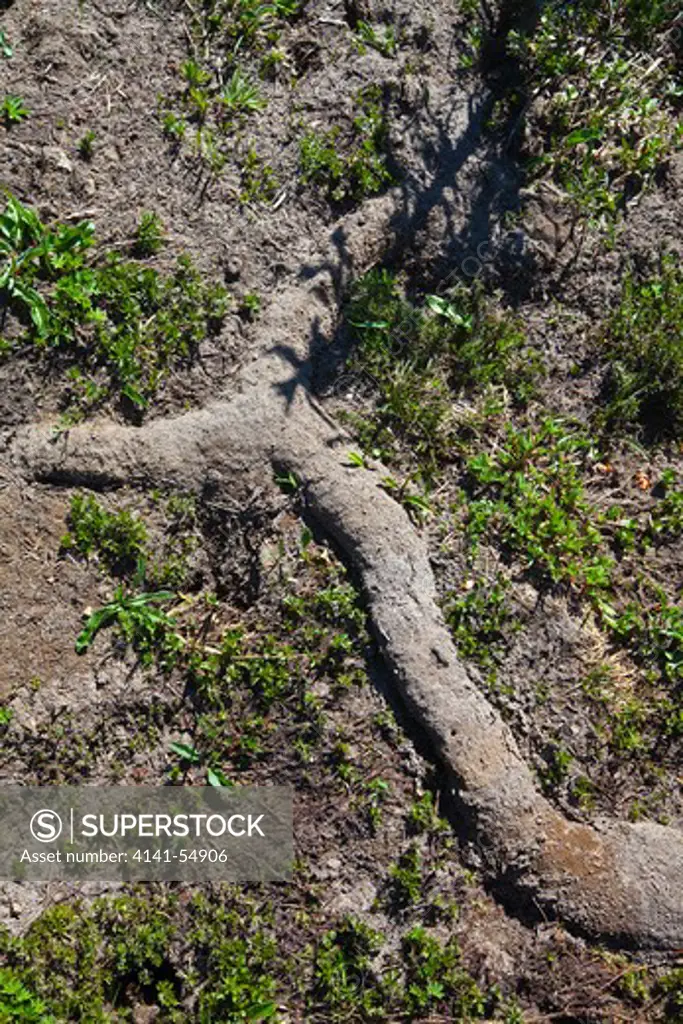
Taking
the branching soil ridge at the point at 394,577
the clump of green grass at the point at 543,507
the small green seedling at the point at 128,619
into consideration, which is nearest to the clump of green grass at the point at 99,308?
the branching soil ridge at the point at 394,577

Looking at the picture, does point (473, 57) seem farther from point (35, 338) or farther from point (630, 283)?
point (35, 338)

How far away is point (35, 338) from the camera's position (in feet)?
12.2

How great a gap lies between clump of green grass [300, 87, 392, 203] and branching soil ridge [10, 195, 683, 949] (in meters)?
0.11

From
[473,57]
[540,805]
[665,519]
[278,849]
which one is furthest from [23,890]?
[473,57]

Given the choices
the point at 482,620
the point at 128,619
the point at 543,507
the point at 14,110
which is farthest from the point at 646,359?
the point at 14,110

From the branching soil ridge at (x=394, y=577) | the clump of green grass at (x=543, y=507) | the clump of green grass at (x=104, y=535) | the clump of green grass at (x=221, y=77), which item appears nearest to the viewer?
the branching soil ridge at (x=394, y=577)

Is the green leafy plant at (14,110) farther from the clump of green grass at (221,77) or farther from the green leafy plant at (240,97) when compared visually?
the green leafy plant at (240,97)

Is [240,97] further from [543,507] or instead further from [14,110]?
[543,507]

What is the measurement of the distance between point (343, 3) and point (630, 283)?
1.61m

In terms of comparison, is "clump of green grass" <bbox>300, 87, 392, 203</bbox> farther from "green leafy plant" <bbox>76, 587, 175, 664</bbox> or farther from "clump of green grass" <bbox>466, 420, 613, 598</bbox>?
"green leafy plant" <bbox>76, 587, 175, 664</bbox>

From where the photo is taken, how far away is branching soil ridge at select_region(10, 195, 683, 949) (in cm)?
353

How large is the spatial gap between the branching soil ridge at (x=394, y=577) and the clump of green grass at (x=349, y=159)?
114mm

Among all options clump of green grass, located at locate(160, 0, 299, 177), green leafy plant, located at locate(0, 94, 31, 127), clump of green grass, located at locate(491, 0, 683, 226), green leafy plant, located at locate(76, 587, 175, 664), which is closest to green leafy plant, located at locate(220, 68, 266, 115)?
clump of green grass, located at locate(160, 0, 299, 177)

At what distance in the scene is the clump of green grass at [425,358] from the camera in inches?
151
